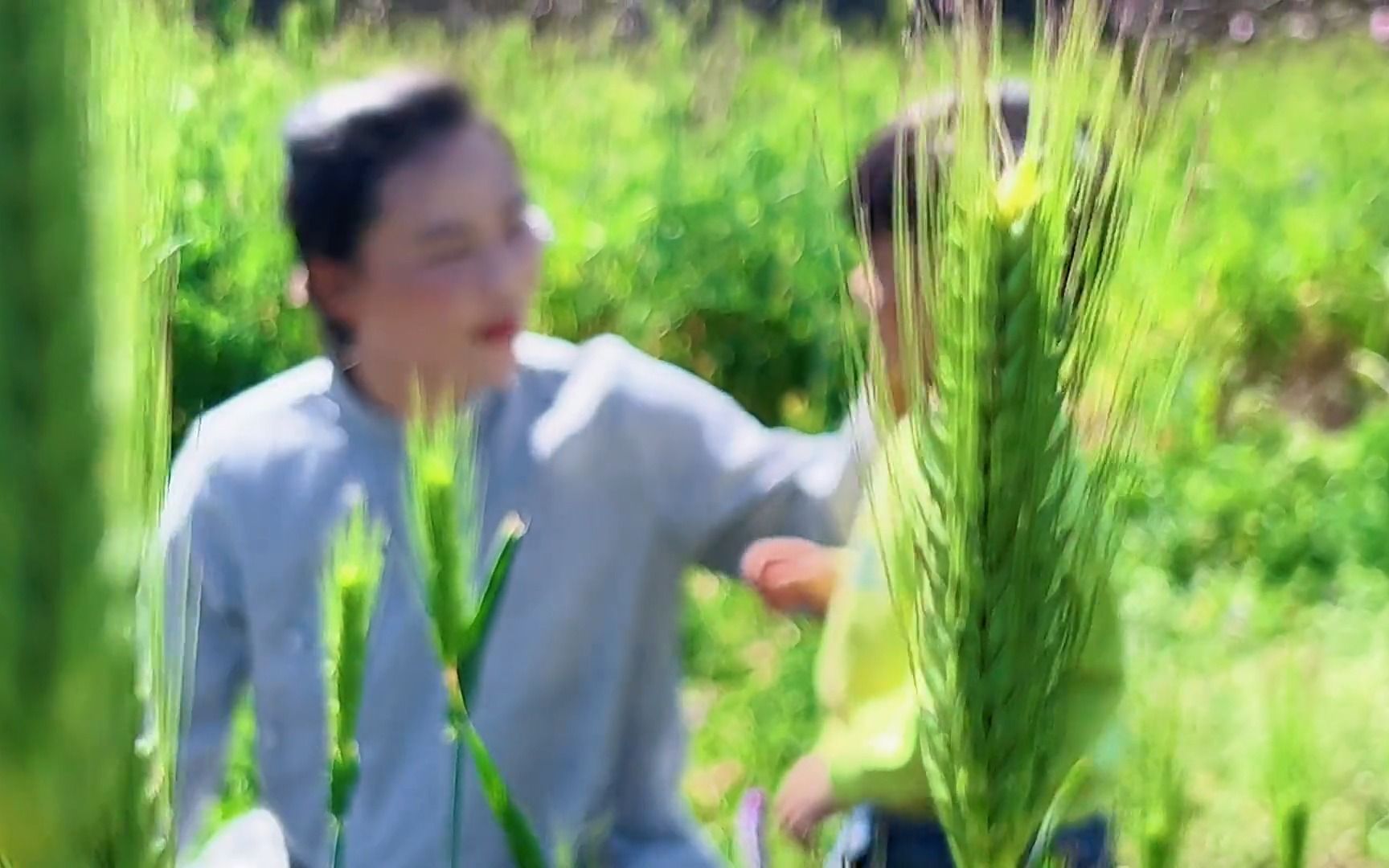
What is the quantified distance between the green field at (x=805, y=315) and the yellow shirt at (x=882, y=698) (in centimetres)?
74

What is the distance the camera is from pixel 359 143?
129 centimetres

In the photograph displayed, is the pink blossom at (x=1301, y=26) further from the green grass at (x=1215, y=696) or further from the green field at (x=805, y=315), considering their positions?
the green grass at (x=1215, y=696)

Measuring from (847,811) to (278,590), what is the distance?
1.70ft

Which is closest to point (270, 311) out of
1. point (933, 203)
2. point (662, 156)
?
point (662, 156)

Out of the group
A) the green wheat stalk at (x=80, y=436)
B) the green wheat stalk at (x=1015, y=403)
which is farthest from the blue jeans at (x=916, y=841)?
the green wheat stalk at (x=80, y=436)

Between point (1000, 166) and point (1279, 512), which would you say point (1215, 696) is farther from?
point (1000, 166)

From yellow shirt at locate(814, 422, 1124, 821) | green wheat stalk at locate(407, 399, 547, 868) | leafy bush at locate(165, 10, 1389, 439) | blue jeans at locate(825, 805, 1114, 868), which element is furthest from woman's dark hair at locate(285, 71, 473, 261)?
leafy bush at locate(165, 10, 1389, 439)

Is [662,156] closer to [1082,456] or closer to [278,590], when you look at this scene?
[278,590]

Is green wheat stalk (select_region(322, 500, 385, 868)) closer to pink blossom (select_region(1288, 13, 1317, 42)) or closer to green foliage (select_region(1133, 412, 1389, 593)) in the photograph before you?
green foliage (select_region(1133, 412, 1389, 593))

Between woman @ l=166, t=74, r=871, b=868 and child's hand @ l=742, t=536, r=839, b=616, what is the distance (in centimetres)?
19

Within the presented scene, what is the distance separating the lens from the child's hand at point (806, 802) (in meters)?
0.98

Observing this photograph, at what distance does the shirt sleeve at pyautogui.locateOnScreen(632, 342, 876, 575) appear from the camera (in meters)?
1.21

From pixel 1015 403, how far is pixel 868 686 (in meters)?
0.60

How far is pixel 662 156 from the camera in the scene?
3965 mm
